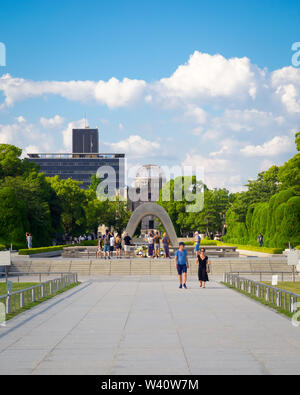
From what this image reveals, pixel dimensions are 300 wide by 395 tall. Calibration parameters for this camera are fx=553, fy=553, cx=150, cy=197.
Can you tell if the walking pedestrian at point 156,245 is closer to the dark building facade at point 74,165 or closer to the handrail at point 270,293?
the handrail at point 270,293

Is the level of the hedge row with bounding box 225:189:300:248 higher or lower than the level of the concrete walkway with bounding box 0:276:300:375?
higher

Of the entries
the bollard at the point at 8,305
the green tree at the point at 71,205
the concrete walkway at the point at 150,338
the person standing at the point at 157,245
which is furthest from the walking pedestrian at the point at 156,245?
the green tree at the point at 71,205

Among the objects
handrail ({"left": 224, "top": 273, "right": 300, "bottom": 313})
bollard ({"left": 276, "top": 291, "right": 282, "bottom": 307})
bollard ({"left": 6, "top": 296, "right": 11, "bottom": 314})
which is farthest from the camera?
bollard ({"left": 276, "top": 291, "right": 282, "bottom": 307})

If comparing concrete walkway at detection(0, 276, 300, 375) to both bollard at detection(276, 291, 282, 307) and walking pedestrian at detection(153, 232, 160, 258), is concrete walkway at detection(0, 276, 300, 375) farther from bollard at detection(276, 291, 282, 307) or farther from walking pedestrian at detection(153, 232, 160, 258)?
walking pedestrian at detection(153, 232, 160, 258)

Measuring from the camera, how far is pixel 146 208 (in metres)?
49.6

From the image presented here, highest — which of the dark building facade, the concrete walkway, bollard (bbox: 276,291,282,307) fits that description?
the dark building facade

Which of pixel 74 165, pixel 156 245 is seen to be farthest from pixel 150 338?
pixel 74 165

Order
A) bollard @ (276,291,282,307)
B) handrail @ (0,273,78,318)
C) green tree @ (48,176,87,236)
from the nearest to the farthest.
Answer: handrail @ (0,273,78,318), bollard @ (276,291,282,307), green tree @ (48,176,87,236)

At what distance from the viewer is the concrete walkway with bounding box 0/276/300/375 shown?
25.9 feet

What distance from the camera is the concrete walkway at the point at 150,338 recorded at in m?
7.91

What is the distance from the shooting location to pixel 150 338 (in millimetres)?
Answer: 10234

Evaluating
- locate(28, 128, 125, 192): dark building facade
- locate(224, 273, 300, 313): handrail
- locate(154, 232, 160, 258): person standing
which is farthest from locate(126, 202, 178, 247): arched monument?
locate(28, 128, 125, 192): dark building facade
